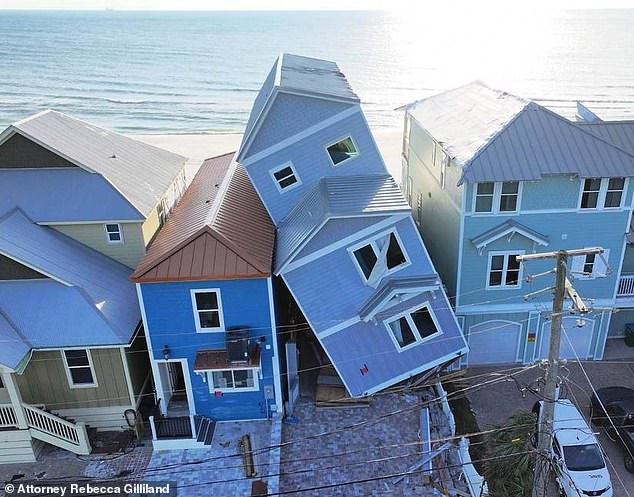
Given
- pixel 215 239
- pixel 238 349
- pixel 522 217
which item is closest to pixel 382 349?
pixel 238 349

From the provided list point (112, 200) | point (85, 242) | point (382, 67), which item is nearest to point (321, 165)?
point (112, 200)

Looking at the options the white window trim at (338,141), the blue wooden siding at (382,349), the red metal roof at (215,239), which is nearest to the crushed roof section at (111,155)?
the red metal roof at (215,239)

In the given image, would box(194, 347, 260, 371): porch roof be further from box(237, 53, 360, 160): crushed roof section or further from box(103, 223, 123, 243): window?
box(237, 53, 360, 160): crushed roof section

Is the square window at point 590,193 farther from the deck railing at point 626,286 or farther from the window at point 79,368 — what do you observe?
the window at point 79,368

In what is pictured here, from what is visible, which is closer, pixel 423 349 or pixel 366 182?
pixel 423 349

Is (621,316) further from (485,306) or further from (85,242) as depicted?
(85,242)

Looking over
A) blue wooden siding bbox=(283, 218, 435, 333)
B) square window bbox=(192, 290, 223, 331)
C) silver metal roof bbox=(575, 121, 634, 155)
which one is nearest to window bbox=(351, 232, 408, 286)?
blue wooden siding bbox=(283, 218, 435, 333)
